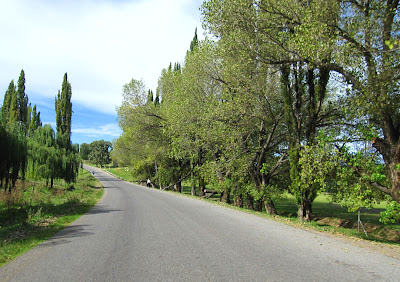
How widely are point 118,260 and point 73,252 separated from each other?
55.6 inches

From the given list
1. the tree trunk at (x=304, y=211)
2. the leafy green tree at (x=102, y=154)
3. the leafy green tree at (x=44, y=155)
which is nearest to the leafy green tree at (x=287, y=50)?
the tree trunk at (x=304, y=211)

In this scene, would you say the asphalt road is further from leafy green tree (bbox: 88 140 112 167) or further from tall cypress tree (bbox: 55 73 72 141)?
leafy green tree (bbox: 88 140 112 167)

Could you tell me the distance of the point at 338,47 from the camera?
9922 mm

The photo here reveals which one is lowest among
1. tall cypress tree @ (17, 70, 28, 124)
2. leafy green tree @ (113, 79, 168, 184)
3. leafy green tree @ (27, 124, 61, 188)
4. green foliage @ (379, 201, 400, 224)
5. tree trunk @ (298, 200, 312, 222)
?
tree trunk @ (298, 200, 312, 222)

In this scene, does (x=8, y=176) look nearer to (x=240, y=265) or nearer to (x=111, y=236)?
(x=111, y=236)

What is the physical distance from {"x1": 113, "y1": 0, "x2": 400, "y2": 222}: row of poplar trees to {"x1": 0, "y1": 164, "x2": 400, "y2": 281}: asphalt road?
461 centimetres

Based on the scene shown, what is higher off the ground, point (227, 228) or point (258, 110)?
point (258, 110)

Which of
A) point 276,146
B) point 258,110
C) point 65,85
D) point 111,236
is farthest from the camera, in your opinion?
point 65,85

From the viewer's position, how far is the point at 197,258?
5.58m

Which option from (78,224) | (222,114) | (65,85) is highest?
(65,85)

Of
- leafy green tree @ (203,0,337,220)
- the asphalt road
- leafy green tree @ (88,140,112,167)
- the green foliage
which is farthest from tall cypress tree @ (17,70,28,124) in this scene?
leafy green tree @ (88,140,112,167)

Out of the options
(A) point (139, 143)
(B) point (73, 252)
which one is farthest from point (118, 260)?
(A) point (139, 143)

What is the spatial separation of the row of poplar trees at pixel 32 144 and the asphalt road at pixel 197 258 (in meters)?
8.03

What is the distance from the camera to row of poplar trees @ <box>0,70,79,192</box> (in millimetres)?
14180
